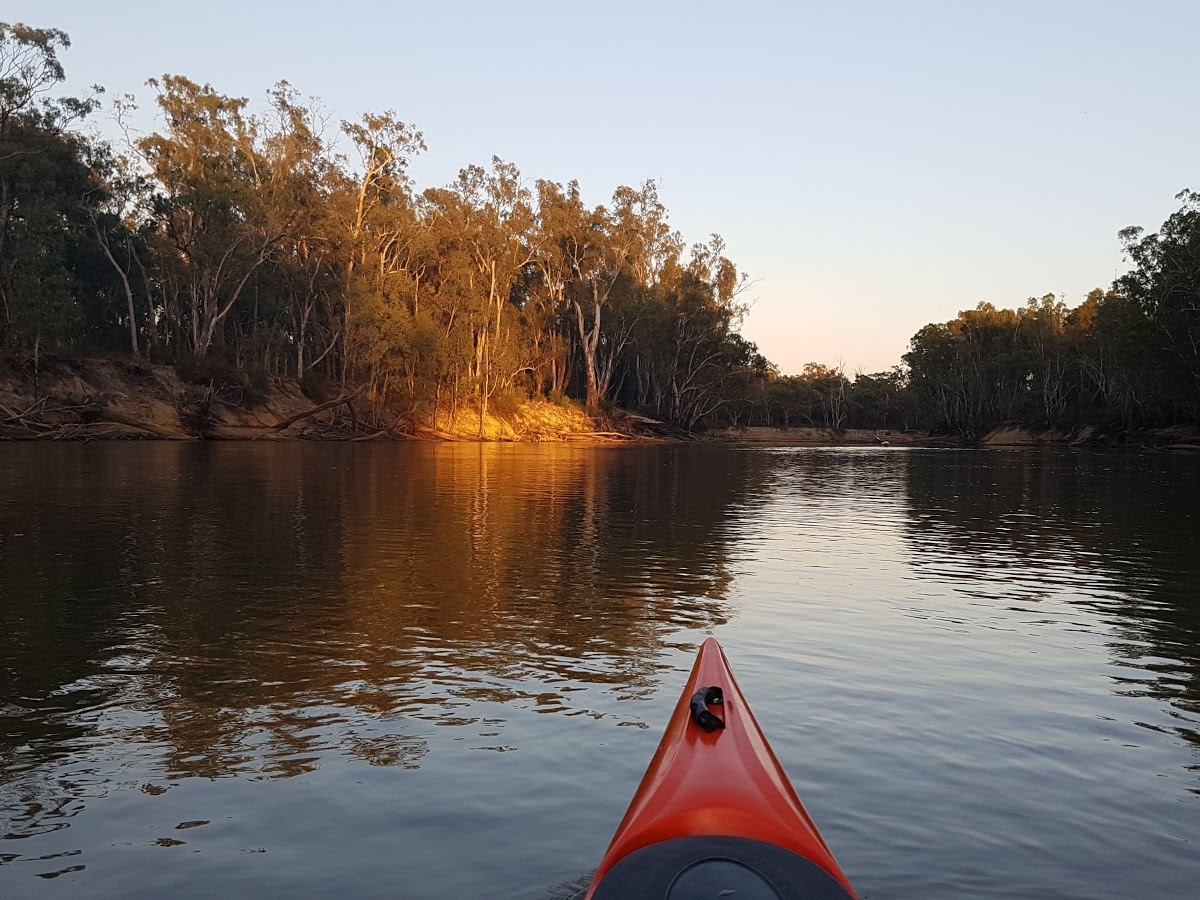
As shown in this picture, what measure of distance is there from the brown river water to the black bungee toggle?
3.56 feet

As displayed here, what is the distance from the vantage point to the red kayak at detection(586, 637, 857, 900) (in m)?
3.60

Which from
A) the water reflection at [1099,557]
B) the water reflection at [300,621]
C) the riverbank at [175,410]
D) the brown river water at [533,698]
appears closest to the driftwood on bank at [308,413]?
the riverbank at [175,410]

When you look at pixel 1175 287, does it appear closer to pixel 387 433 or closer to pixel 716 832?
pixel 387 433

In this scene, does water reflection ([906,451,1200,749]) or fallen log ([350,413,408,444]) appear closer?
water reflection ([906,451,1200,749])

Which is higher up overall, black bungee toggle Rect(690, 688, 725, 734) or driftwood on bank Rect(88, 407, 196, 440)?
driftwood on bank Rect(88, 407, 196, 440)

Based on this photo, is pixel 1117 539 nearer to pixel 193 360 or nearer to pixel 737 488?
pixel 737 488

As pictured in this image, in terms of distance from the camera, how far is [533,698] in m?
8.20

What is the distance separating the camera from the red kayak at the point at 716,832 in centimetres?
360

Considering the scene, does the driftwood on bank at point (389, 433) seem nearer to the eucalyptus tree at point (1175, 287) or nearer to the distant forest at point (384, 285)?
the distant forest at point (384, 285)

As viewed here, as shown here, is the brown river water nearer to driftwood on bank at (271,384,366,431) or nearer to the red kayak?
the red kayak

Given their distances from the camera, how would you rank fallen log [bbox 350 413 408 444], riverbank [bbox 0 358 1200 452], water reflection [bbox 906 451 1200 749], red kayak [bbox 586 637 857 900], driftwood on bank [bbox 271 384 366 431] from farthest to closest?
fallen log [bbox 350 413 408 444] → driftwood on bank [bbox 271 384 366 431] → riverbank [bbox 0 358 1200 452] → water reflection [bbox 906 451 1200 749] → red kayak [bbox 586 637 857 900]

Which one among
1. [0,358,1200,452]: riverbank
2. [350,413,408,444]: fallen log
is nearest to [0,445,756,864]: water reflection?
[0,358,1200,452]: riverbank

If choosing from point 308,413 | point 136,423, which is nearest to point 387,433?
point 308,413

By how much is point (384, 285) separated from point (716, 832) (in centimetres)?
6735
